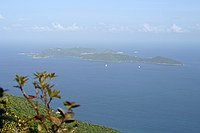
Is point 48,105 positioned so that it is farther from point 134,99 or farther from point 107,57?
point 107,57

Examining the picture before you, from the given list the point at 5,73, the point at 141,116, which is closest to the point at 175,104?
the point at 141,116

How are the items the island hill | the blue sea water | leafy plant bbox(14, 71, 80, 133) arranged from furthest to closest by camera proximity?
the island hill → the blue sea water → leafy plant bbox(14, 71, 80, 133)

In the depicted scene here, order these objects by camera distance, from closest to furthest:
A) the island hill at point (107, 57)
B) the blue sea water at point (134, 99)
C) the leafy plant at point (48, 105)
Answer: the leafy plant at point (48, 105) → the blue sea water at point (134, 99) → the island hill at point (107, 57)

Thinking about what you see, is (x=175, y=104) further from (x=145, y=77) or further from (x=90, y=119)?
(x=145, y=77)

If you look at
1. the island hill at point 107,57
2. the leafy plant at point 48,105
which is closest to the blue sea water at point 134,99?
the island hill at point 107,57

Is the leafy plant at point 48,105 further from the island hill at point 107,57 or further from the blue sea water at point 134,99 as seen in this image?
the island hill at point 107,57

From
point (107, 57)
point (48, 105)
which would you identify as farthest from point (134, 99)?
point (107, 57)

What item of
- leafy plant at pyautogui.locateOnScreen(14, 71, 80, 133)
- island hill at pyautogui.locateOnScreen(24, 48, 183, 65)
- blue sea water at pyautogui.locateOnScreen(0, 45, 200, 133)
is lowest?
blue sea water at pyautogui.locateOnScreen(0, 45, 200, 133)

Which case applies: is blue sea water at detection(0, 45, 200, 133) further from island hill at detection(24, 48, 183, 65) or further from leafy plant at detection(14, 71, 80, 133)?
leafy plant at detection(14, 71, 80, 133)

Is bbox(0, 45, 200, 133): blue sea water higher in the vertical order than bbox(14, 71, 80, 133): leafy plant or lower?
lower

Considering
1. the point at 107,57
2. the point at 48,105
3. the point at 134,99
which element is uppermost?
the point at 48,105

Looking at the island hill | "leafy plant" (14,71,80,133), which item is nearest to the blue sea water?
the island hill
